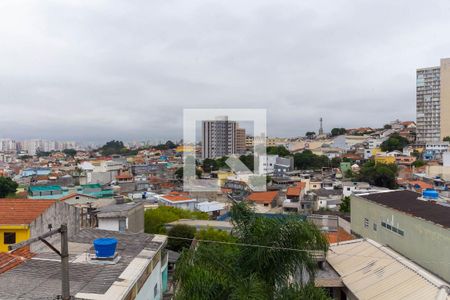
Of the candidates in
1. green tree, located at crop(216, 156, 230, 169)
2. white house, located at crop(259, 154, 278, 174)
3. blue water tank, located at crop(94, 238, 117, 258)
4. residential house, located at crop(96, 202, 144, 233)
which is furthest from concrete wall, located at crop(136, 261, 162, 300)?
white house, located at crop(259, 154, 278, 174)

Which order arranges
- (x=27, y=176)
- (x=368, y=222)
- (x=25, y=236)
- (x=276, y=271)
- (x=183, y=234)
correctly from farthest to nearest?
1. (x=27, y=176)
2. (x=183, y=234)
3. (x=368, y=222)
4. (x=25, y=236)
5. (x=276, y=271)

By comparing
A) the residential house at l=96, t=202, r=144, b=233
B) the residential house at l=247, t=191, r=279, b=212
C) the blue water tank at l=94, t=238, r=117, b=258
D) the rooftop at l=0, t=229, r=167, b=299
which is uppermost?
the blue water tank at l=94, t=238, r=117, b=258

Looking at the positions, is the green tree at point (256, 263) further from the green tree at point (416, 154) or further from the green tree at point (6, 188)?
the green tree at point (416, 154)

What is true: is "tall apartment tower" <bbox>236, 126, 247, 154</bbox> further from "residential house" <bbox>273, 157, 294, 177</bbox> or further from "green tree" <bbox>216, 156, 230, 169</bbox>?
"residential house" <bbox>273, 157, 294, 177</bbox>

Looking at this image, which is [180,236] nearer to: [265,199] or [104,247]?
[104,247]

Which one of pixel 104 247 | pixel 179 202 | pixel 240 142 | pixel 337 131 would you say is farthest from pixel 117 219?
pixel 337 131

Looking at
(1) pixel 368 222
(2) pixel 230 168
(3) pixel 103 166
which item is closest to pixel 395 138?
(2) pixel 230 168

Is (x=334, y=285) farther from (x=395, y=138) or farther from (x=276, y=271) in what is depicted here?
(x=395, y=138)
